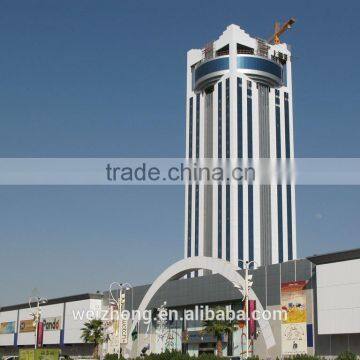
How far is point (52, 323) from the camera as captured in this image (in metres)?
109

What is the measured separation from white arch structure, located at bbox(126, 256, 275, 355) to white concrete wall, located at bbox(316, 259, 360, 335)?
9.11 meters

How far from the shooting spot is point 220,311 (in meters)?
74.3

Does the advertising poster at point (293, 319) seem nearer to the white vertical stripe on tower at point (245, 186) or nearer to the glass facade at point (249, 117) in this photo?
the white vertical stripe on tower at point (245, 186)

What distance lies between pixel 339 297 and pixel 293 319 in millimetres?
8012

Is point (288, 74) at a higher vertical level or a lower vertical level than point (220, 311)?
higher

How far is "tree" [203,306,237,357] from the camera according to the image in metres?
72.1

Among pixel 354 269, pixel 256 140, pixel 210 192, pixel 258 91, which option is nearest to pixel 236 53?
pixel 258 91

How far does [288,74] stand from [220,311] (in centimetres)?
10063

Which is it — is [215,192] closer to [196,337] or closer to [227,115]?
[227,115]

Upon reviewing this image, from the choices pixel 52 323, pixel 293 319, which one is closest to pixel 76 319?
pixel 52 323

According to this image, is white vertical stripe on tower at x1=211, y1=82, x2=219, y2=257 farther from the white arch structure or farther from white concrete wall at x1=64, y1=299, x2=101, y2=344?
the white arch structure

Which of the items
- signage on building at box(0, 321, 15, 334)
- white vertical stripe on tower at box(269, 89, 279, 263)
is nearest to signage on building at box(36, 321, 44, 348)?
signage on building at box(0, 321, 15, 334)

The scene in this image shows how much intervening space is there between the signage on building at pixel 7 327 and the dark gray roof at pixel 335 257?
76331 millimetres

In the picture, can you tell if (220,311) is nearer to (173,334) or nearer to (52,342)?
(173,334)
